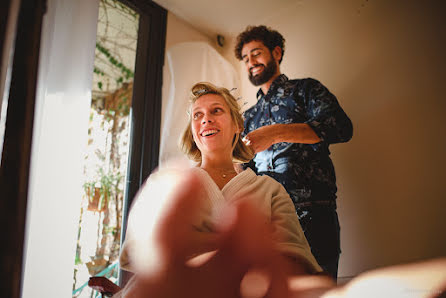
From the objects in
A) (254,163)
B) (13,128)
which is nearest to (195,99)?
(254,163)

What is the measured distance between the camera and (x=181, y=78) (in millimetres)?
1827

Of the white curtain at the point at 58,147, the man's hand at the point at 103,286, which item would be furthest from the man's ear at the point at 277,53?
the man's hand at the point at 103,286

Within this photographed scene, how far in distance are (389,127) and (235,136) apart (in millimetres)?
867

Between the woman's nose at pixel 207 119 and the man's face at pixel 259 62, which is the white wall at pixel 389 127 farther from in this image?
the woman's nose at pixel 207 119

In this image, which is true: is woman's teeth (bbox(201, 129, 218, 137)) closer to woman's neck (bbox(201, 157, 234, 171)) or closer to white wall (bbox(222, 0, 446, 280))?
woman's neck (bbox(201, 157, 234, 171))

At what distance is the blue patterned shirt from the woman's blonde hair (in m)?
0.19

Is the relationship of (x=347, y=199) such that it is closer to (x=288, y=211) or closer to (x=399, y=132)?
(x=399, y=132)

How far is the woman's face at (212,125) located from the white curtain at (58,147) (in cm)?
56

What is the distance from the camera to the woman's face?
3.47ft

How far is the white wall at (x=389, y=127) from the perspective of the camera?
134 cm

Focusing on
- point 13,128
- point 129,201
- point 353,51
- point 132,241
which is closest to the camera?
point 13,128

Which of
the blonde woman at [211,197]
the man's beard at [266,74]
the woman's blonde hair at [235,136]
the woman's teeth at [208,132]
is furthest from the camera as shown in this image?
the man's beard at [266,74]

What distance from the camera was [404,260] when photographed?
1.33 metres

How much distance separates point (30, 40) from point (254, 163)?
114 centimetres
